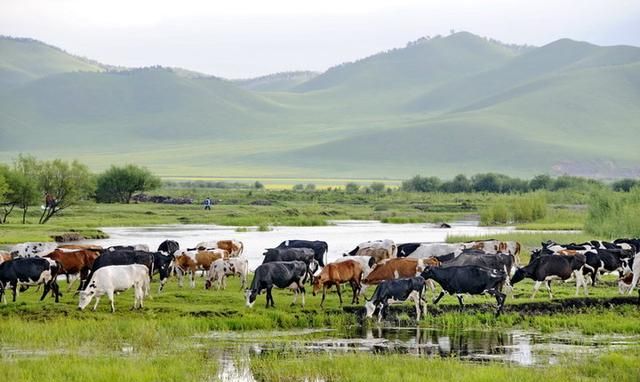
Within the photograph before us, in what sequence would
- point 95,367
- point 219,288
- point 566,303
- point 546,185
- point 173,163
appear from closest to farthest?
point 95,367 → point 566,303 → point 219,288 → point 546,185 → point 173,163

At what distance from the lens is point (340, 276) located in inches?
939

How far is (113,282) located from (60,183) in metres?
38.4

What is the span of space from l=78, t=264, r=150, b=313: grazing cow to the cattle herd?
Result: 0.02 metres

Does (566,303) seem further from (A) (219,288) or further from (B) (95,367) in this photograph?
(B) (95,367)

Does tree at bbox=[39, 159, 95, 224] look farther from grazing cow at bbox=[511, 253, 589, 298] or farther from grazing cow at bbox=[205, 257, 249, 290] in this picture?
grazing cow at bbox=[511, 253, 589, 298]

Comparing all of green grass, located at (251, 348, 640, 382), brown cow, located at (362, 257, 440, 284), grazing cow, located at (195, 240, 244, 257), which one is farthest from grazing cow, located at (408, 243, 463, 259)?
green grass, located at (251, 348, 640, 382)

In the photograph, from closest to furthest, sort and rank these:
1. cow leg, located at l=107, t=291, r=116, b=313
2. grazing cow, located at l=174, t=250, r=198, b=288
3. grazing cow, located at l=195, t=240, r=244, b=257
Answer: cow leg, located at l=107, t=291, r=116, b=313, grazing cow, located at l=174, t=250, r=198, b=288, grazing cow, located at l=195, t=240, r=244, b=257

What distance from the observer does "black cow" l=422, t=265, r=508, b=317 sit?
22438 mm

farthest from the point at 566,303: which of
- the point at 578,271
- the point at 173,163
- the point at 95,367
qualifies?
the point at 173,163

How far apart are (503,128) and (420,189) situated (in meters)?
80.2

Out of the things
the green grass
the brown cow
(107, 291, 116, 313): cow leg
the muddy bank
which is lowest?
the green grass

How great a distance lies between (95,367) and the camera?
54.6 ft

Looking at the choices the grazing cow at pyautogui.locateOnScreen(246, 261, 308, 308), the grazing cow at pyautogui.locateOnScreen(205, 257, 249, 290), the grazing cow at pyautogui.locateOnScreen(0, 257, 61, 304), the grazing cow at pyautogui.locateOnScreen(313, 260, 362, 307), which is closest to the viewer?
the grazing cow at pyautogui.locateOnScreen(246, 261, 308, 308)

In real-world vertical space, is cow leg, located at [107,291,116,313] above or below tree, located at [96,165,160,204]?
below
